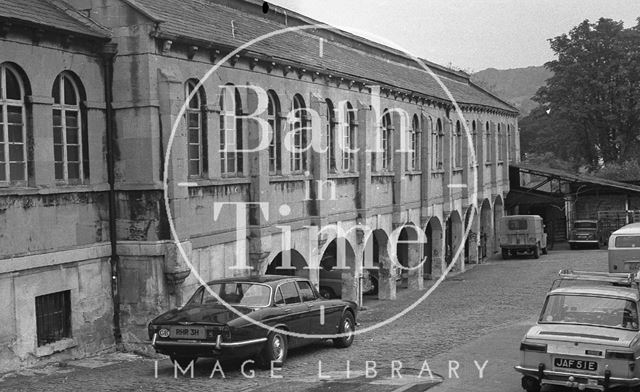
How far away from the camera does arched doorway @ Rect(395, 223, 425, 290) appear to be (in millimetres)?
33781

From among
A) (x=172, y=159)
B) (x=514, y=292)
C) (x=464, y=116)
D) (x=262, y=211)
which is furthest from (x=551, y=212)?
(x=172, y=159)

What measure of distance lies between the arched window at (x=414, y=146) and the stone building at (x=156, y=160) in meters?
4.35

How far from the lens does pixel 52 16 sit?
15562 millimetres

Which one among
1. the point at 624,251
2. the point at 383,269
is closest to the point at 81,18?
the point at 383,269

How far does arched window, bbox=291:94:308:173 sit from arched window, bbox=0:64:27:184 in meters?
9.40

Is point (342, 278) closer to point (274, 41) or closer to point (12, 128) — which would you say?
point (274, 41)

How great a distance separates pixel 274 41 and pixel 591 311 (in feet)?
43.8

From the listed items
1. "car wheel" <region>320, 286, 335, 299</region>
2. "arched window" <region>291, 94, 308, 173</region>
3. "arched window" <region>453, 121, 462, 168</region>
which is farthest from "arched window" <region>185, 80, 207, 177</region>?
"arched window" <region>453, 121, 462, 168</region>

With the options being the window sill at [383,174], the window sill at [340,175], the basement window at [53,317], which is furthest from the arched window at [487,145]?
the basement window at [53,317]

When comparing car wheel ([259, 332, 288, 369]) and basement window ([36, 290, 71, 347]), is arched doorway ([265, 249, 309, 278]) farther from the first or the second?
car wheel ([259, 332, 288, 369])

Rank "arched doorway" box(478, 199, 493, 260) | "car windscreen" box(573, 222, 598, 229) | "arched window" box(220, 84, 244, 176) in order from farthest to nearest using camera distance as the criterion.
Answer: "car windscreen" box(573, 222, 598, 229) < "arched doorway" box(478, 199, 493, 260) < "arched window" box(220, 84, 244, 176)

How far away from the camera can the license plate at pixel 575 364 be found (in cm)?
1175

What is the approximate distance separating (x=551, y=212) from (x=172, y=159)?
43.8 metres

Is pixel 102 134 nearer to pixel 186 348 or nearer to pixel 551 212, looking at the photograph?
pixel 186 348
